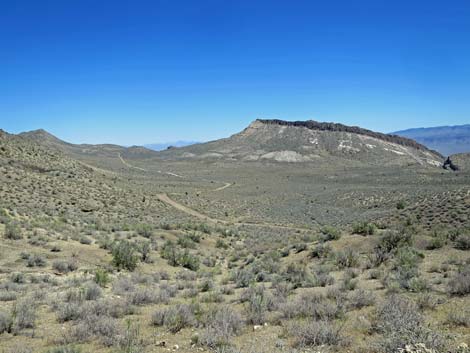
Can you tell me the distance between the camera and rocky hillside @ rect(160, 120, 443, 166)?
464 ft

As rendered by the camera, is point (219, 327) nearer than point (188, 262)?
Yes

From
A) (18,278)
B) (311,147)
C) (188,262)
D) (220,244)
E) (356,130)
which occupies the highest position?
(356,130)

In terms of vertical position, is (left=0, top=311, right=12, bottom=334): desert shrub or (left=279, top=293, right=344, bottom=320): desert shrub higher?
(left=0, top=311, right=12, bottom=334): desert shrub

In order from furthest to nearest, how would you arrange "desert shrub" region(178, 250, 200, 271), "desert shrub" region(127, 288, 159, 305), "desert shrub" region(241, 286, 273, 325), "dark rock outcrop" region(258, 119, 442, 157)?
"dark rock outcrop" region(258, 119, 442, 157), "desert shrub" region(178, 250, 200, 271), "desert shrub" region(127, 288, 159, 305), "desert shrub" region(241, 286, 273, 325)

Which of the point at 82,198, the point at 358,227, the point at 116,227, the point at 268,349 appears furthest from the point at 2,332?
the point at 82,198

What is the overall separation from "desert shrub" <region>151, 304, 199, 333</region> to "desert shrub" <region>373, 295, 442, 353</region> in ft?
11.8

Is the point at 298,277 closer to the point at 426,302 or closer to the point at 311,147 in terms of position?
the point at 426,302

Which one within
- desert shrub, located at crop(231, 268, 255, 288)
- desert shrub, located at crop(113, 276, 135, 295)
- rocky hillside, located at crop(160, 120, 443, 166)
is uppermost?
rocky hillside, located at crop(160, 120, 443, 166)

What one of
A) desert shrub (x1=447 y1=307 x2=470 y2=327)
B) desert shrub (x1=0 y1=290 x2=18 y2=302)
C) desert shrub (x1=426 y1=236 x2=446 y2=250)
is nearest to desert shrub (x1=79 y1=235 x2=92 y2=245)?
desert shrub (x1=0 y1=290 x2=18 y2=302)

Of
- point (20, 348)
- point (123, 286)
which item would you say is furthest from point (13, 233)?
point (20, 348)

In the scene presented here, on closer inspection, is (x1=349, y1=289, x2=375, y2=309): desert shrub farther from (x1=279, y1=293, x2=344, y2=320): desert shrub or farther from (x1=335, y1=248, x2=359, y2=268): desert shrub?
(x1=335, y1=248, x2=359, y2=268): desert shrub

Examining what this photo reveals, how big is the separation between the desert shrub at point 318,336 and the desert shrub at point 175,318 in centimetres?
225

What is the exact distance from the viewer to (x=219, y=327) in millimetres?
7086

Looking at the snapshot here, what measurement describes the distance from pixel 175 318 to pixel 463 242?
1201 cm
